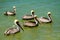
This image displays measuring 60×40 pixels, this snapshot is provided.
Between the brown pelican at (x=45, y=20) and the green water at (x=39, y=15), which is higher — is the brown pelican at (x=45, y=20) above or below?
above

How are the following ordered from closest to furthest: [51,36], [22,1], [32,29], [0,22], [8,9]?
[51,36], [32,29], [0,22], [8,9], [22,1]

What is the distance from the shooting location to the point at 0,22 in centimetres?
1731

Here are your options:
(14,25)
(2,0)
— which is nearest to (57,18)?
(14,25)

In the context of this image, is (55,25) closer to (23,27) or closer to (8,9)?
(23,27)

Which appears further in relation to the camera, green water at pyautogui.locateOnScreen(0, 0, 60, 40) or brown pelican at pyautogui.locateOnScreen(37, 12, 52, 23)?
brown pelican at pyautogui.locateOnScreen(37, 12, 52, 23)

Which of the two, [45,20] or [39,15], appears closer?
[45,20]

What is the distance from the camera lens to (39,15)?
1872 centimetres

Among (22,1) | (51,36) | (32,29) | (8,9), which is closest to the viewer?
(51,36)

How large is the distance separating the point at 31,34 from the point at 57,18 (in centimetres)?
321

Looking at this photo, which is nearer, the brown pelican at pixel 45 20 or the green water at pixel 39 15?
the green water at pixel 39 15

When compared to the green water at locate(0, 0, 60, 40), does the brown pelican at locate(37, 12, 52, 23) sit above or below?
above

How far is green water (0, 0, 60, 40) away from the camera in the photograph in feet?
47.4

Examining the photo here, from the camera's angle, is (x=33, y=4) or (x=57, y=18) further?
(x=33, y=4)

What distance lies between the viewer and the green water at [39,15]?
14.4 meters
